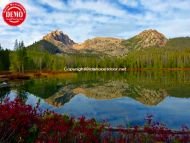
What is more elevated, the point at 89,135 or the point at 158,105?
the point at 89,135

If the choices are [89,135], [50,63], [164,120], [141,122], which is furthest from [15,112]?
[50,63]

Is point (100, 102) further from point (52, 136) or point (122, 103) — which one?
point (52, 136)

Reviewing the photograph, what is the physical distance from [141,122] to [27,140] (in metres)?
16.9

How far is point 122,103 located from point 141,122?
1515 cm

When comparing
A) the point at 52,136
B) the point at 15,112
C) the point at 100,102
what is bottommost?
the point at 100,102

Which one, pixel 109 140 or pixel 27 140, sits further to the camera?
pixel 27 140

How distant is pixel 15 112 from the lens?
38.9ft

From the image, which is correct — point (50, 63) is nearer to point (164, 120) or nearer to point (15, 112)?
point (164, 120)

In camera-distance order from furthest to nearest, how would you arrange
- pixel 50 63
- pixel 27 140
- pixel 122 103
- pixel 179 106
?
1. pixel 50 63
2. pixel 122 103
3. pixel 179 106
4. pixel 27 140

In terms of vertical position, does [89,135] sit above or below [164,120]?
above

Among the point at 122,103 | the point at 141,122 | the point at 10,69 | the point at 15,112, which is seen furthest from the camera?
the point at 10,69

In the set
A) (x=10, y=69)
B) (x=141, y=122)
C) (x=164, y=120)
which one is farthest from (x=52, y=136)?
(x=10, y=69)

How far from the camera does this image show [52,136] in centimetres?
1162

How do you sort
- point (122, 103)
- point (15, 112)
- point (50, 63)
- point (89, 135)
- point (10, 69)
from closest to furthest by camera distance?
point (89, 135)
point (15, 112)
point (122, 103)
point (10, 69)
point (50, 63)
